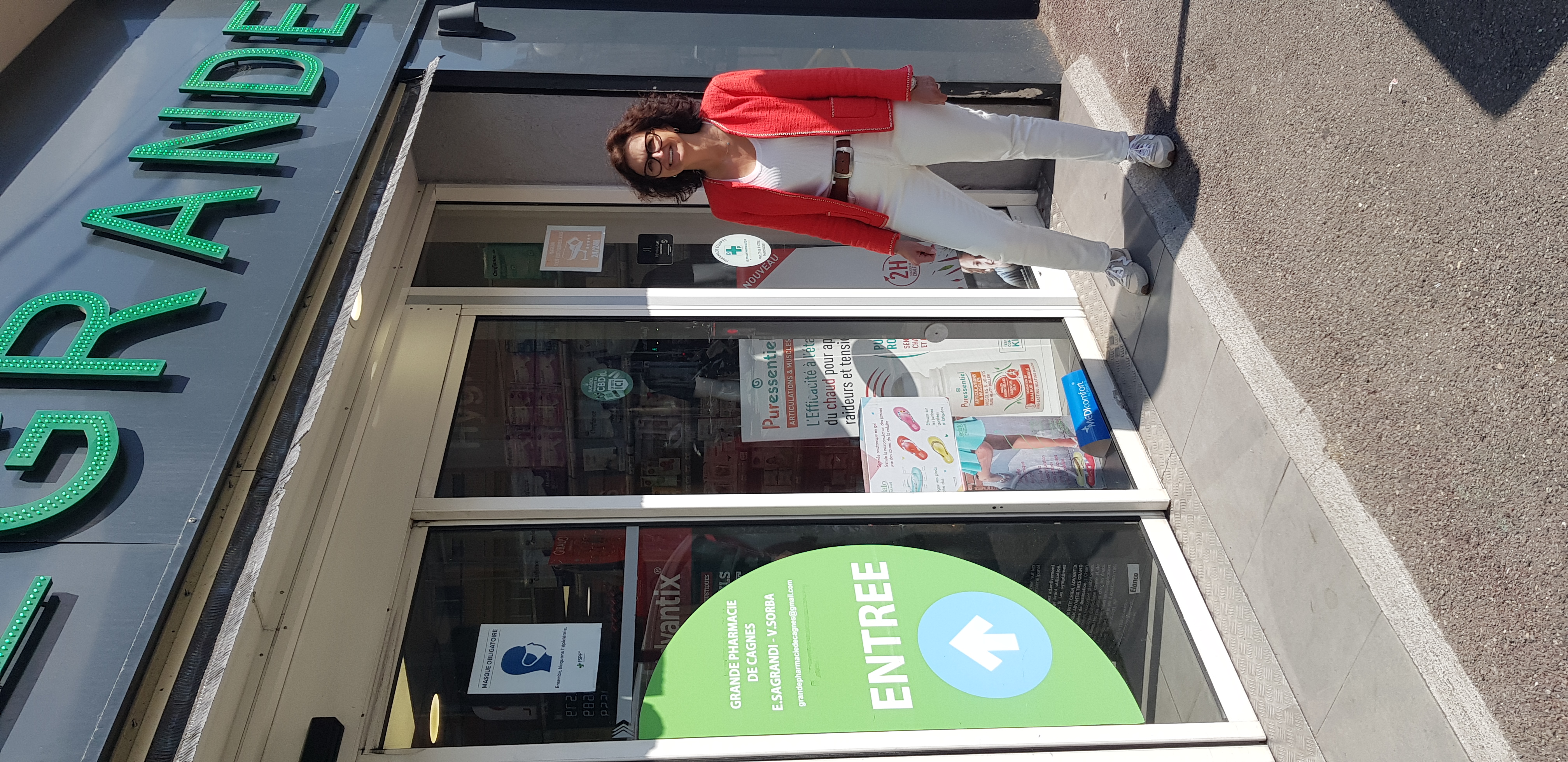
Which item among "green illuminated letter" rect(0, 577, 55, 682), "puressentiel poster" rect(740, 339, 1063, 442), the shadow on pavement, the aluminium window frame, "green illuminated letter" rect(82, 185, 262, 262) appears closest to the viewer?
"green illuminated letter" rect(0, 577, 55, 682)

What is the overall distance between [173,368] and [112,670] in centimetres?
83

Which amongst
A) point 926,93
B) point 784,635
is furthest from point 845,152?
point 784,635

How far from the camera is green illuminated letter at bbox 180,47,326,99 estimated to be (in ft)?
10.9

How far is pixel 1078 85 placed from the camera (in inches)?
154

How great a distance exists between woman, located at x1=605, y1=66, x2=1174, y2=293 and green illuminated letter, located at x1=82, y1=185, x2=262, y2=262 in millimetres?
1121

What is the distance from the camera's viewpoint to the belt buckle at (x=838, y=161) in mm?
2926

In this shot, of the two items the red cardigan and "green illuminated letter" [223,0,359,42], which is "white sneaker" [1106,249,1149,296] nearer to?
the red cardigan

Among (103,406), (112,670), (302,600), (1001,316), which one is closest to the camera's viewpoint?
(112,670)

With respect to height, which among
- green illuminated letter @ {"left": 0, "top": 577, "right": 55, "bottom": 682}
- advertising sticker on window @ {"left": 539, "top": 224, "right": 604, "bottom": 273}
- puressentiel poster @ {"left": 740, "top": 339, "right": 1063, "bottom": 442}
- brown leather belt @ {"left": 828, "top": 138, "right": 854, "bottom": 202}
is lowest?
green illuminated letter @ {"left": 0, "top": 577, "right": 55, "bottom": 682}

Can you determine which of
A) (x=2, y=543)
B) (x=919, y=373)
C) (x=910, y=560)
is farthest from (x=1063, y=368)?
(x=2, y=543)

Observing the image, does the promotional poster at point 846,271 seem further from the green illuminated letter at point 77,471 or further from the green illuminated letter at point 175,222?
the green illuminated letter at point 77,471

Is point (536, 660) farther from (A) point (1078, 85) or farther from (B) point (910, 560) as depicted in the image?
(A) point (1078, 85)

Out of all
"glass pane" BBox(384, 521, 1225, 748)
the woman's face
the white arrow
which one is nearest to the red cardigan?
the woman's face

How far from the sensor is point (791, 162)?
2920 mm
